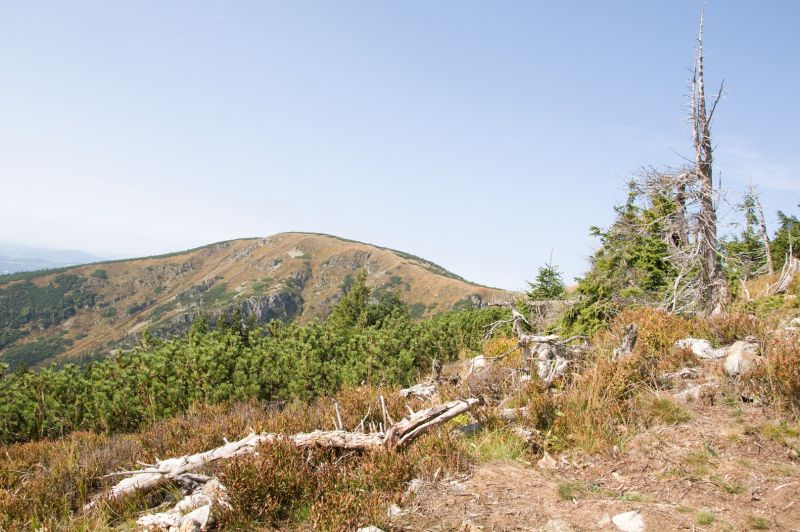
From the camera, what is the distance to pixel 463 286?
18288 cm

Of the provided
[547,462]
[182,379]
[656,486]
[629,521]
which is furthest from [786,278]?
[182,379]

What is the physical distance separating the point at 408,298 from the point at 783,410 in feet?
625

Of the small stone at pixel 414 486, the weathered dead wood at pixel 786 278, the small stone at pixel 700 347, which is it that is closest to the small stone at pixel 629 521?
the small stone at pixel 414 486

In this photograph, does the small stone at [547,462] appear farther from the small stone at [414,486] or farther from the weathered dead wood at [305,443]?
the small stone at [414,486]

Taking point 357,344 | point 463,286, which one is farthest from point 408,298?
point 357,344

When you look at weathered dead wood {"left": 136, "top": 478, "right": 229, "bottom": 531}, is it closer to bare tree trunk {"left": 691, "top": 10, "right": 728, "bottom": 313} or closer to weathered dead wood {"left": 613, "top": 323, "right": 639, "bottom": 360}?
weathered dead wood {"left": 613, "top": 323, "right": 639, "bottom": 360}

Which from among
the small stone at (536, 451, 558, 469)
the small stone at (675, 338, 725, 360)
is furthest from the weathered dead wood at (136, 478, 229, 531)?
the small stone at (675, 338, 725, 360)

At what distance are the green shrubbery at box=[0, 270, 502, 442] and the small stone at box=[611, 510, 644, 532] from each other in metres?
7.40

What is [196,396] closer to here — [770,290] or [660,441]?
[660,441]

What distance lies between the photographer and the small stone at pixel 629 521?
3382 millimetres

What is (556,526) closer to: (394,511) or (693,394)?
(394,511)

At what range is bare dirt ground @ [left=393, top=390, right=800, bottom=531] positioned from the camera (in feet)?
11.5

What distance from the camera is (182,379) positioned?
37.5 ft

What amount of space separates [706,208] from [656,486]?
8.48m
